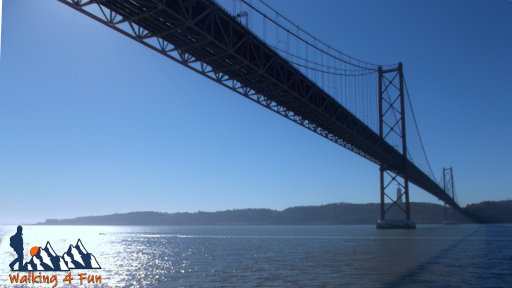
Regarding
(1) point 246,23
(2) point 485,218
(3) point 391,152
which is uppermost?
(1) point 246,23

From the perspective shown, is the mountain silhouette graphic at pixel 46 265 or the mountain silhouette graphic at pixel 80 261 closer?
the mountain silhouette graphic at pixel 46 265

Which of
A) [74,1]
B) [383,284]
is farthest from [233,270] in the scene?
[74,1]

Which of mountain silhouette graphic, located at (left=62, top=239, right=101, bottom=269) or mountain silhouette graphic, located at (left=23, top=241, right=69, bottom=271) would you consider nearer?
mountain silhouette graphic, located at (left=23, top=241, right=69, bottom=271)

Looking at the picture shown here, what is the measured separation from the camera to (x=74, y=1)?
16.0 metres

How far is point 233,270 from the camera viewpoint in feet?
51.8

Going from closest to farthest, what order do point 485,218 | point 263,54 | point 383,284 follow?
point 383,284
point 263,54
point 485,218

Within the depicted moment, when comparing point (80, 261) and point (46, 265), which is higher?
point (46, 265)

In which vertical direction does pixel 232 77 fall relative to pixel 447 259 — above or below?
above

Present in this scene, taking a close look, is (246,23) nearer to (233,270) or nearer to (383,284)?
(233,270)

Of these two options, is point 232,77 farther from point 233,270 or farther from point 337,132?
point 337,132

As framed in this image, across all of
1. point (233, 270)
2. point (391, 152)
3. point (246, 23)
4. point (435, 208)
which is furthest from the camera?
point (435, 208)

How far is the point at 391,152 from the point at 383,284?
4294 centimetres

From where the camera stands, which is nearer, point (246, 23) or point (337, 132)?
point (246, 23)

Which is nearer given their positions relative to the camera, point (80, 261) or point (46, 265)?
point (46, 265)
